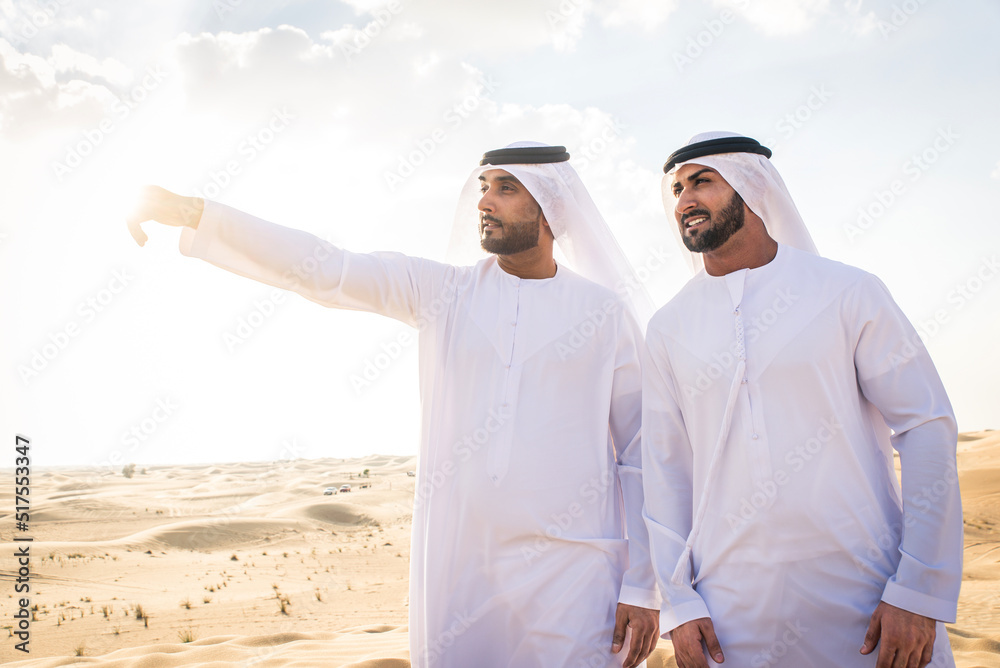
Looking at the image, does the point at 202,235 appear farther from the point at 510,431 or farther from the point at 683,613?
the point at 683,613

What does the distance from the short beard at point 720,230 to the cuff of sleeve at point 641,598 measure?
1247 mm

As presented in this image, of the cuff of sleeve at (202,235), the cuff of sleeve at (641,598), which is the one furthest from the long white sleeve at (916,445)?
the cuff of sleeve at (202,235)

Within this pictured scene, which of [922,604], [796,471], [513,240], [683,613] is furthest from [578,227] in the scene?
[922,604]

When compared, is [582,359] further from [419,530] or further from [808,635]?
[808,635]

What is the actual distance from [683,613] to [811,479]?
577mm

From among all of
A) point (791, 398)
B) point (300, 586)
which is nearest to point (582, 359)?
point (791, 398)

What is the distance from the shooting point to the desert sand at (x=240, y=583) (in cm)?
481

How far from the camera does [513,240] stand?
3.01 metres

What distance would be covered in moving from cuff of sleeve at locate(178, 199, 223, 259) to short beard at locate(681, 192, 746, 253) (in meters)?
1.67

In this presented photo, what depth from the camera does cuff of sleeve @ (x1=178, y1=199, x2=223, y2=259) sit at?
240 centimetres

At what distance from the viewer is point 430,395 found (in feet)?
9.25

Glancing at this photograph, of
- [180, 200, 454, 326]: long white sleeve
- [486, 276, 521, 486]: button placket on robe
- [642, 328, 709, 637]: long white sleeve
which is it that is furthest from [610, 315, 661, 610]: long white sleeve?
[180, 200, 454, 326]: long white sleeve

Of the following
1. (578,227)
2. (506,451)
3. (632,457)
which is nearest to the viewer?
(506,451)

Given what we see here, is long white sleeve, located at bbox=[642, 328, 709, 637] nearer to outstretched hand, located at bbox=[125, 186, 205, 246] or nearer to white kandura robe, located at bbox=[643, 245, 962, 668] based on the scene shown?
white kandura robe, located at bbox=[643, 245, 962, 668]
